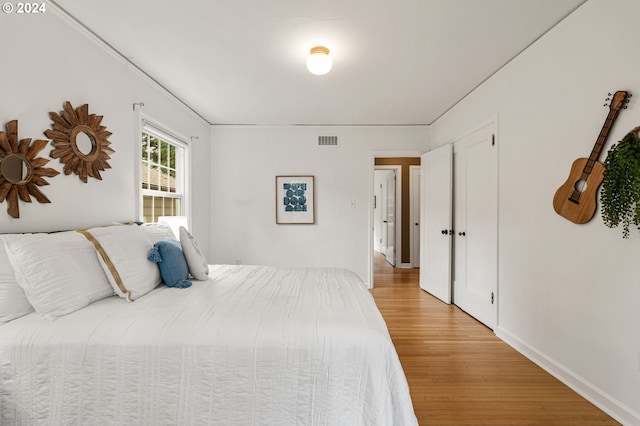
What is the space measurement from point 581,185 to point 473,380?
1580 mm

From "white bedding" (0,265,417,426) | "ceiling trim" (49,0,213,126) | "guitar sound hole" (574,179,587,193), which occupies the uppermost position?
"ceiling trim" (49,0,213,126)

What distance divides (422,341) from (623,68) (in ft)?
8.15

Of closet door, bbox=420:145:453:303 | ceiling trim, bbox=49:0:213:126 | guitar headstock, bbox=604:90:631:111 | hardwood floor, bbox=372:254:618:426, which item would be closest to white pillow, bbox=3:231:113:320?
ceiling trim, bbox=49:0:213:126

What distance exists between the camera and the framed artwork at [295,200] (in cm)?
469

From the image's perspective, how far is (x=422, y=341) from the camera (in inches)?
110

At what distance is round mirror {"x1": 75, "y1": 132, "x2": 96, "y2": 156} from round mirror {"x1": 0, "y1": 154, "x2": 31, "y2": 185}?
1.35 ft

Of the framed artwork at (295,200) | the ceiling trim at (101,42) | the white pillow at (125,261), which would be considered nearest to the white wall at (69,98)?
the ceiling trim at (101,42)

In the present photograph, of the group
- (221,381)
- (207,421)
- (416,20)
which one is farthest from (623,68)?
(207,421)

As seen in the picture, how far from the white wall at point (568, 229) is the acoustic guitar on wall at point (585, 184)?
5 cm

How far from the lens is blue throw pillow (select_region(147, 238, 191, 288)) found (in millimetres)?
2039

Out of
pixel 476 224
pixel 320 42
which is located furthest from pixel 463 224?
pixel 320 42

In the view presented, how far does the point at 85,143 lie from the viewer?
2232 mm

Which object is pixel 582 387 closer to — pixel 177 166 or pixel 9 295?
pixel 9 295

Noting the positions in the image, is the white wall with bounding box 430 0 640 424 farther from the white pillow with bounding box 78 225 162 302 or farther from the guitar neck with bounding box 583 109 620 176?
the white pillow with bounding box 78 225 162 302
